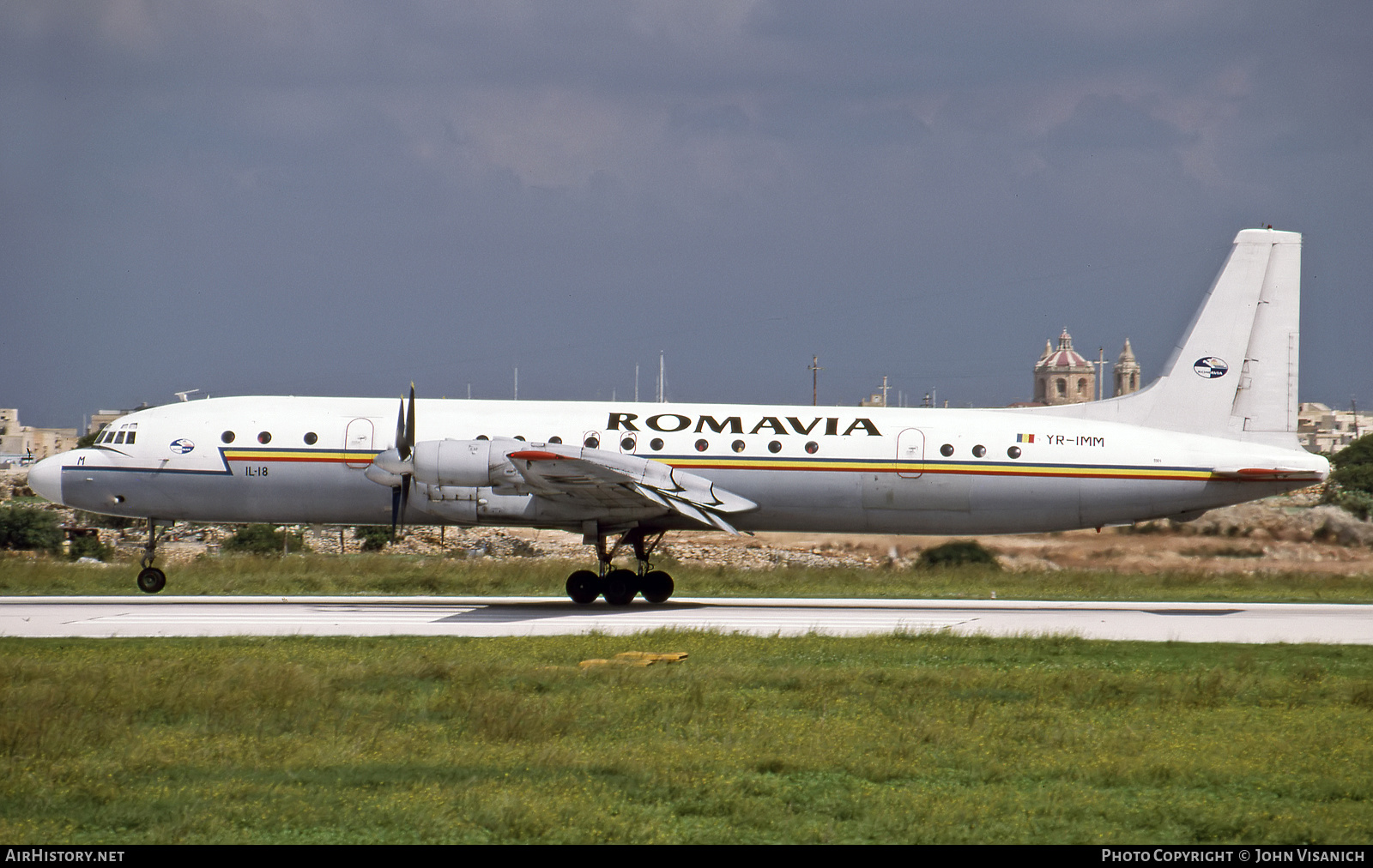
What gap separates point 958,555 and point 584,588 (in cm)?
1541

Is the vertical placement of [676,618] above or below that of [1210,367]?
below

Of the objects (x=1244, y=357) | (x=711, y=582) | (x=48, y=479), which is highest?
(x=1244, y=357)

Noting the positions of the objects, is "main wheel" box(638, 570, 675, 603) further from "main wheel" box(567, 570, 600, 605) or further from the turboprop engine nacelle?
the turboprop engine nacelle

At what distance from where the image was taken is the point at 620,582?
25766 millimetres

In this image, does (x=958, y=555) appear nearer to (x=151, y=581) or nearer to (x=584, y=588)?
(x=584, y=588)

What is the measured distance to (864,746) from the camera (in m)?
12.4

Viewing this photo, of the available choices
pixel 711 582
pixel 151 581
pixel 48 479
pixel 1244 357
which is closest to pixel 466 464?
pixel 151 581

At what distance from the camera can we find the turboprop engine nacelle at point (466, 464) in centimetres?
2359

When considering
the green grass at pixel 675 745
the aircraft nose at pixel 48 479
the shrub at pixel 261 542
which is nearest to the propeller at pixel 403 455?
the green grass at pixel 675 745

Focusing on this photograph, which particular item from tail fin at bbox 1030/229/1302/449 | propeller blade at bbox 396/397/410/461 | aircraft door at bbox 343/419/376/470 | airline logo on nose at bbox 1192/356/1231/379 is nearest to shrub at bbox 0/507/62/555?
aircraft door at bbox 343/419/376/470

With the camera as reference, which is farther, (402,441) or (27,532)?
(27,532)

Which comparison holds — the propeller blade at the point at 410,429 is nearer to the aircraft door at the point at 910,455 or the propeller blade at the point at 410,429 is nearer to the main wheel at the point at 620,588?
the main wheel at the point at 620,588
